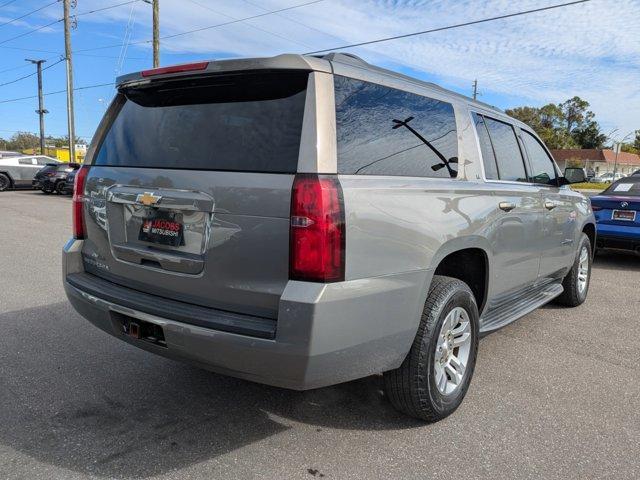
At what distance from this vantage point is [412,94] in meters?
3.17

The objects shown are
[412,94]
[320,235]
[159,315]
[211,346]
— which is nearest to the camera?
→ [320,235]

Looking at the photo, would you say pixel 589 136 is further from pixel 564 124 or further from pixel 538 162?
pixel 538 162

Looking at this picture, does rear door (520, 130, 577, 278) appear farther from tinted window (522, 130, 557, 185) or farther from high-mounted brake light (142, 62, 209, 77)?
high-mounted brake light (142, 62, 209, 77)

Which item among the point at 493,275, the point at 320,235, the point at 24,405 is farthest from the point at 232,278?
the point at 493,275

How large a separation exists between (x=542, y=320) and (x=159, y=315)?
4013 millimetres

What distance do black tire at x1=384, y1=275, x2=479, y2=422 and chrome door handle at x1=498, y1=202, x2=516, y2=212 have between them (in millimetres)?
A: 833

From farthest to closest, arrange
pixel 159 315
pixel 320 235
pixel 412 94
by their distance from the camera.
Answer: pixel 412 94
pixel 159 315
pixel 320 235

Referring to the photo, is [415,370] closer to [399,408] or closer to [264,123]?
[399,408]

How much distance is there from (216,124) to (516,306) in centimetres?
287

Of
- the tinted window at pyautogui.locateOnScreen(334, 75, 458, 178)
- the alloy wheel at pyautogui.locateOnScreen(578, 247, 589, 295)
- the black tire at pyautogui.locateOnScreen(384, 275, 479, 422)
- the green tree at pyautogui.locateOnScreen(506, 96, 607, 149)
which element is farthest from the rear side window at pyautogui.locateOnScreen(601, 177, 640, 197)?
the green tree at pyautogui.locateOnScreen(506, 96, 607, 149)

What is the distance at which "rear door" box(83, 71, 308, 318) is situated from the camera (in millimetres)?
2463

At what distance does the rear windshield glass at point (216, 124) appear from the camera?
99.4 inches

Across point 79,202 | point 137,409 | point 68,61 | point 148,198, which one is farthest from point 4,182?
point 148,198

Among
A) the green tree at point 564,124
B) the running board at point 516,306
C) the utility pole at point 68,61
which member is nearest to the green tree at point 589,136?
the green tree at point 564,124
